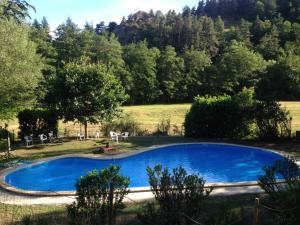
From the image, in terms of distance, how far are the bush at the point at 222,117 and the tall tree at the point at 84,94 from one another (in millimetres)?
4659

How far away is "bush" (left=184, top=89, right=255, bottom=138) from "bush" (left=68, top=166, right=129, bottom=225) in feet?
51.2

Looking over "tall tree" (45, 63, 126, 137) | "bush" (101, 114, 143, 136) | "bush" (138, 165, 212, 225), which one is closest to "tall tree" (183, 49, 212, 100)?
"bush" (101, 114, 143, 136)

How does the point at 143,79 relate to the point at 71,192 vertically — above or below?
above

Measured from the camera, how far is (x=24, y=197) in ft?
40.8

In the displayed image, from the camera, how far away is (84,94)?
22.1 meters

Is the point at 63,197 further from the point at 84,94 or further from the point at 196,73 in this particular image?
the point at 196,73

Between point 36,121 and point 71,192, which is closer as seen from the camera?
point 71,192

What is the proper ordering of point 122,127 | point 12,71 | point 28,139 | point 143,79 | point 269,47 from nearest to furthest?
point 12,71 → point 28,139 → point 122,127 → point 143,79 → point 269,47

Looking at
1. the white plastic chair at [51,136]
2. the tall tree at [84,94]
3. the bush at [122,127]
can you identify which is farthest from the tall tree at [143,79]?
the tall tree at [84,94]

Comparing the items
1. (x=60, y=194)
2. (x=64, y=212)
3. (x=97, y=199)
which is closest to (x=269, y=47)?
(x=60, y=194)

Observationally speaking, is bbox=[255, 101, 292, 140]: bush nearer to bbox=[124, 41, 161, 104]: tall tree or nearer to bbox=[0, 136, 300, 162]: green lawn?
bbox=[0, 136, 300, 162]: green lawn

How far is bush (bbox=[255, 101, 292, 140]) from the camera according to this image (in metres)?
21.1

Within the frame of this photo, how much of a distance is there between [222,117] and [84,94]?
26.4 ft

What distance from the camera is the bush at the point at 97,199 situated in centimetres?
739
